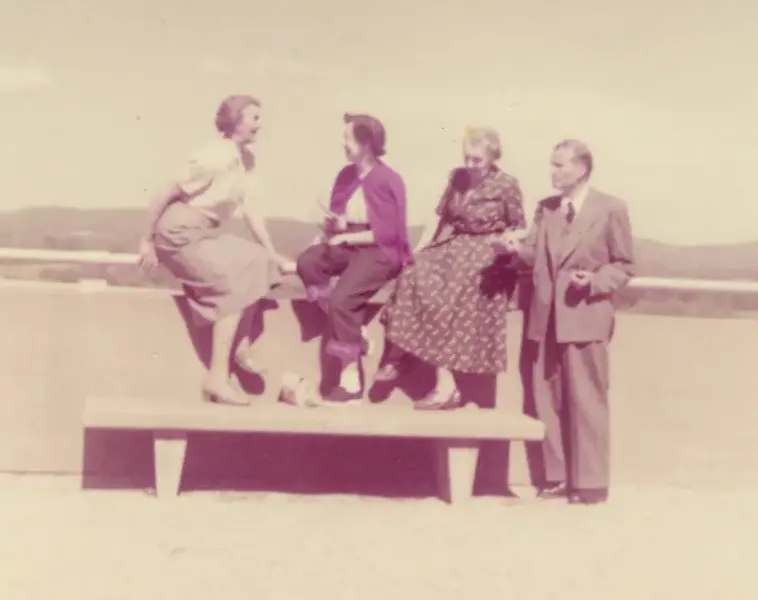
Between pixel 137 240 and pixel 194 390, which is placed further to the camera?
pixel 137 240

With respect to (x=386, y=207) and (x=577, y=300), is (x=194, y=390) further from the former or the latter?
(x=577, y=300)

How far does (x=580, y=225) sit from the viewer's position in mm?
3910

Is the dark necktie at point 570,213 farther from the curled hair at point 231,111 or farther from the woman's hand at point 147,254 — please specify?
the woman's hand at point 147,254

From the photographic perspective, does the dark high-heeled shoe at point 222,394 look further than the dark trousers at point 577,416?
No

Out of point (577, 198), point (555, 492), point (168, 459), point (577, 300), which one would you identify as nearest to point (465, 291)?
point (577, 300)

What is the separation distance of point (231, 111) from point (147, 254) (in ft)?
2.00

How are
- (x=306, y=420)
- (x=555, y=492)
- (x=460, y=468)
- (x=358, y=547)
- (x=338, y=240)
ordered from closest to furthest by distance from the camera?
(x=358, y=547)
(x=306, y=420)
(x=460, y=468)
(x=338, y=240)
(x=555, y=492)

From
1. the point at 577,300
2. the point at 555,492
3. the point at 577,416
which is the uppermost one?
the point at 577,300

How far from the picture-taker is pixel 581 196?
395cm

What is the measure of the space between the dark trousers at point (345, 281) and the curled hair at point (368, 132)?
0.38 meters

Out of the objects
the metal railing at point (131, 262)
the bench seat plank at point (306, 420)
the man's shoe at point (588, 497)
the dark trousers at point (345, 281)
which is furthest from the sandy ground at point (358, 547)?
the metal railing at point (131, 262)

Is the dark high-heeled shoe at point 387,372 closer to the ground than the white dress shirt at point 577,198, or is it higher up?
closer to the ground

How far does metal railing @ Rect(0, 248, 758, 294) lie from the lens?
3883 millimetres

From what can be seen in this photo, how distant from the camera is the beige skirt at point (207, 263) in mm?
3826
